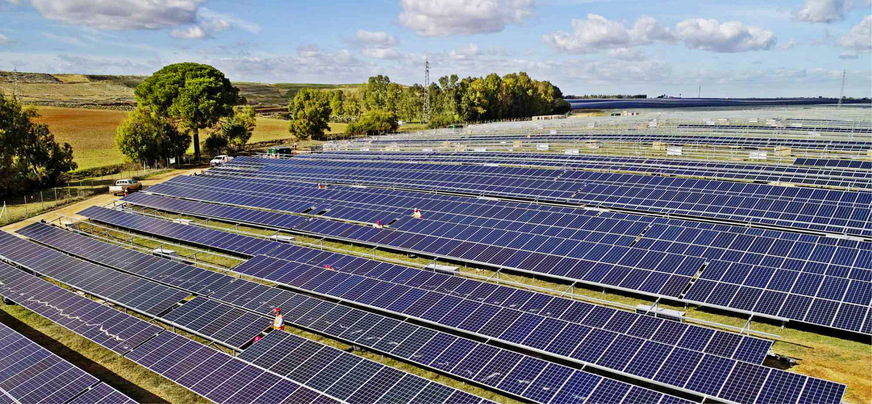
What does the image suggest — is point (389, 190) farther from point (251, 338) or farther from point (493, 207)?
point (251, 338)

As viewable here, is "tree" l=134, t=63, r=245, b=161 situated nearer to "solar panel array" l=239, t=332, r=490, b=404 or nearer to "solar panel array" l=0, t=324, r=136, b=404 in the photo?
"solar panel array" l=0, t=324, r=136, b=404

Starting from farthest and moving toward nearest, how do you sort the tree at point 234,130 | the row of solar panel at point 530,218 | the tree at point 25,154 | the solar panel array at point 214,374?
1. the tree at point 234,130
2. the tree at point 25,154
3. the row of solar panel at point 530,218
4. the solar panel array at point 214,374

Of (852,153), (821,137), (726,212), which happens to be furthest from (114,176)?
(821,137)

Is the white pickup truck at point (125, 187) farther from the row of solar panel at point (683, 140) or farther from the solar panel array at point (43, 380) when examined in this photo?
the solar panel array at point (43, 380)

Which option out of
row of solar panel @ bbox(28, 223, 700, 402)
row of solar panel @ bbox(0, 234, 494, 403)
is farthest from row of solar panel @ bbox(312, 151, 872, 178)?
row of solar panel @ bbox(0, 234, 494, 403)

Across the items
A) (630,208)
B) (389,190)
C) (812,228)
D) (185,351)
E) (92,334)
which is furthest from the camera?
(389,190)

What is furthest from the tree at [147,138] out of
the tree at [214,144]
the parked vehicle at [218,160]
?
the tree at [214,144]
